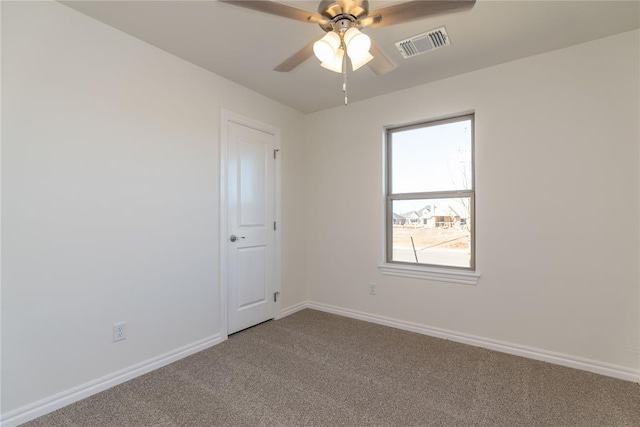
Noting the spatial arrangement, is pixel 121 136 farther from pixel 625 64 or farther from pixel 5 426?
pixel 625 64

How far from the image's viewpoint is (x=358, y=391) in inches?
80.4

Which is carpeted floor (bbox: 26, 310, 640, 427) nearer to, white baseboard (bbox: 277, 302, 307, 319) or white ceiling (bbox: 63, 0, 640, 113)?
white baseboard (bbox: 277, 302, 307, 319)

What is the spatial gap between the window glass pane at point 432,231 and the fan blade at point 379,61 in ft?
5.19

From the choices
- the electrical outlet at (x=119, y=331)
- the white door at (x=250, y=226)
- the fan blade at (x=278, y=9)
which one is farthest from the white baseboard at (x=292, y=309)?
the fan blade at (x=278, y=9)

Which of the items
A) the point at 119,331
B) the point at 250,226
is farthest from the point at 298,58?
the point at 119,331

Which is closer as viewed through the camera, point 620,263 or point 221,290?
point 620,263

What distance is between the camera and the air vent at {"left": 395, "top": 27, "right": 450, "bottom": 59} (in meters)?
2.20

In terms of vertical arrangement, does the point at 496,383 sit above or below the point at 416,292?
below

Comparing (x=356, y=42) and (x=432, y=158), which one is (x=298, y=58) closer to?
(x=356, y=42)

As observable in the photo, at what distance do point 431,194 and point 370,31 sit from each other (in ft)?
5.39

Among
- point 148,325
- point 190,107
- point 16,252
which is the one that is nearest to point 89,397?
point 148,325

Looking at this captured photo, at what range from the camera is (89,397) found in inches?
78.0

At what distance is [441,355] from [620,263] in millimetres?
1473

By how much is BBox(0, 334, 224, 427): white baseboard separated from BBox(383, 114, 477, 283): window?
6.94ft
